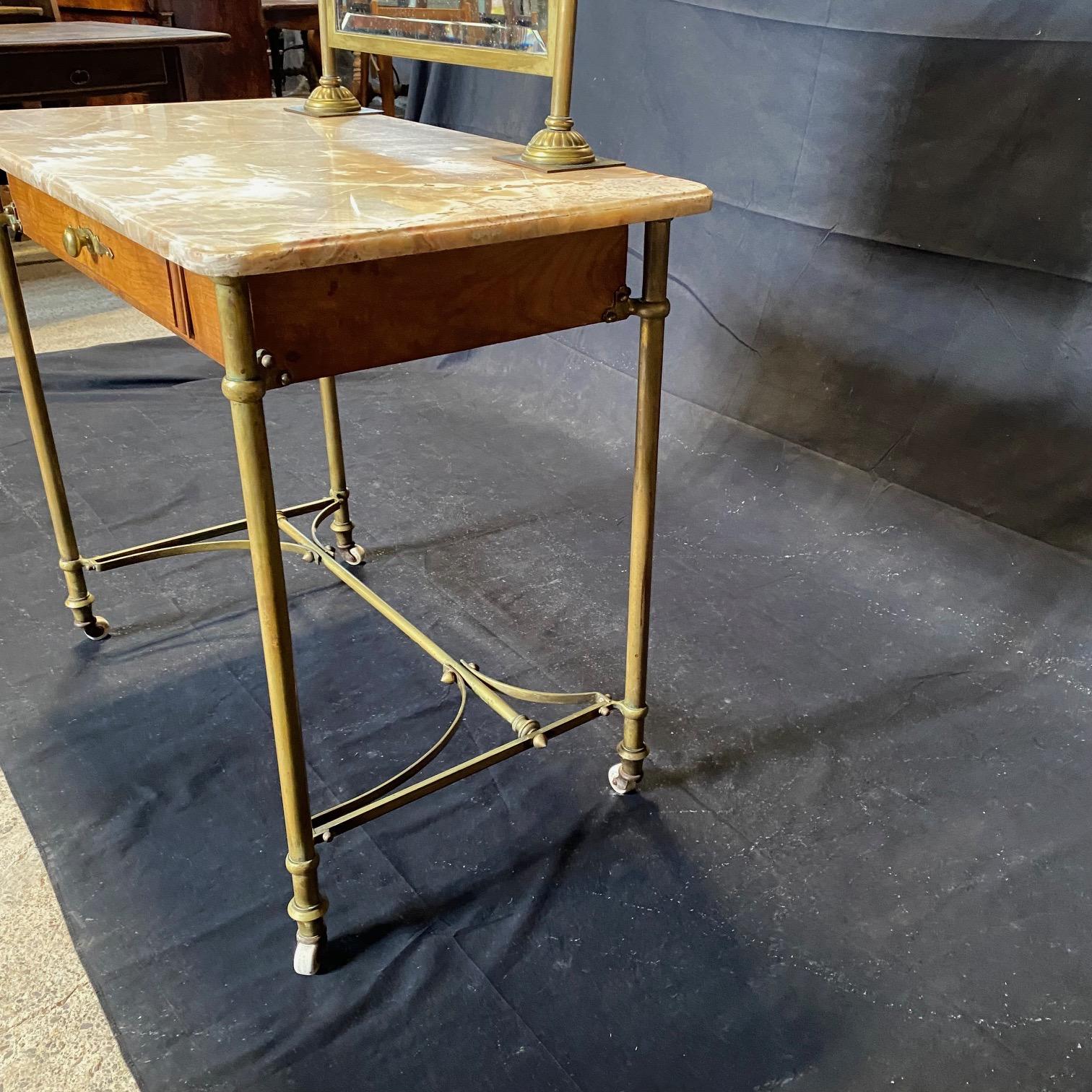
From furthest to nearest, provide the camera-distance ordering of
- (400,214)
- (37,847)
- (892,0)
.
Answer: (892,0) → (37,847) → (400,214)

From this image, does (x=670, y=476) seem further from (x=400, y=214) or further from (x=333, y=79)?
(x=400, y=214)

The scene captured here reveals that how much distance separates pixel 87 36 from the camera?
323 cm

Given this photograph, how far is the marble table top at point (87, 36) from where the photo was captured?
3.08 metres

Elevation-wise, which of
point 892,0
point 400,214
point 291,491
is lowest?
point 291,491

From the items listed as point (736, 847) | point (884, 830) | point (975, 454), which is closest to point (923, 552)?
point (975, 454)

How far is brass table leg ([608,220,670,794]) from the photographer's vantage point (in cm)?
120

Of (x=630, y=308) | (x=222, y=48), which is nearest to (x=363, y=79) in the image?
(x=222, y=48)

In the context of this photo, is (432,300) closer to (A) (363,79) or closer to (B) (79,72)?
(B) (79,72)

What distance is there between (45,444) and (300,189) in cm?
83

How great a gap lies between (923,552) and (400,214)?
57.0 inches

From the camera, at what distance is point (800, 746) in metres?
1.63

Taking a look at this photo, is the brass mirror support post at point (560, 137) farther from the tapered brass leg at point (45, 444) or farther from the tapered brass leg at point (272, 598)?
the tapered brass leg at point (45, 444)

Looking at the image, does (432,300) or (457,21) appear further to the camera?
(457,21)

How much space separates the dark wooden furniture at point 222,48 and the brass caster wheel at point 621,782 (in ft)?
13.1
